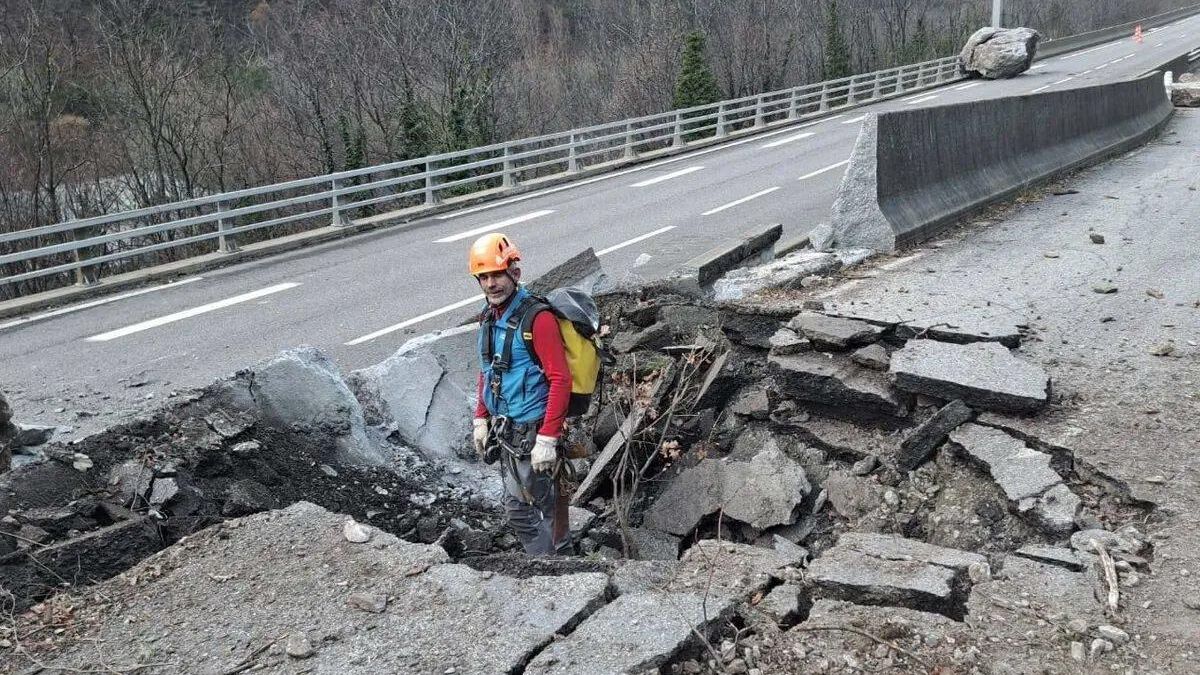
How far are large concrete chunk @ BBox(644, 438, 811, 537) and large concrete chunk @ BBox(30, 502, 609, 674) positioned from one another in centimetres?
192

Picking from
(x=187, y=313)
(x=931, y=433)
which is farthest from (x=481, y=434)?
(x=187, y=313)

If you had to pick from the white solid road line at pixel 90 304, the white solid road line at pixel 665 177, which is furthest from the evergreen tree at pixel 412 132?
the white solid road line at pixel 90 304

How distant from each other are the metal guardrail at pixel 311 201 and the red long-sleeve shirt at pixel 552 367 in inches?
411

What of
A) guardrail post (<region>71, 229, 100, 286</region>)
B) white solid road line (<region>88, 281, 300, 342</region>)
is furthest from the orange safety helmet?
guardrail post (<region>71, 229, 100, 286</region>)

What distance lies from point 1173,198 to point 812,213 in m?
5.12

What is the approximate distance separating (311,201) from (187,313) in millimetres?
9330

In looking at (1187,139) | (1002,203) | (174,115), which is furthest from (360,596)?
(174,115)

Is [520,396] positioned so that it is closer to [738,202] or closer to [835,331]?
[835,331]

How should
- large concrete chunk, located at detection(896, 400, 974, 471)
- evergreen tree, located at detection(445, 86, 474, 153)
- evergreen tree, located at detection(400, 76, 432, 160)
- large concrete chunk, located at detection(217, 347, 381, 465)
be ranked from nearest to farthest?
large concrete chunk, located at detection(896, 400, 974, 471)
large concrete chunk, located at detection(217, 347, 381, 465)
evergreen tree, located at detection(445, 86, 474, 153)
evergreen tree, located at detection(400, 76, 432, 160)

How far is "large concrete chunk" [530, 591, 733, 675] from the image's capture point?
12.0ft

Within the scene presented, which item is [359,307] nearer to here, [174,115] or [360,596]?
[360,596]

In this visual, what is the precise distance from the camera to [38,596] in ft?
15.0

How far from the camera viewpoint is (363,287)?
12.6m

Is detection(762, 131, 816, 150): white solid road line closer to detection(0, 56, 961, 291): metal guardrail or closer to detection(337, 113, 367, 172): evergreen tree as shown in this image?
detection(0, 56, 961, 291): metal guardrail
